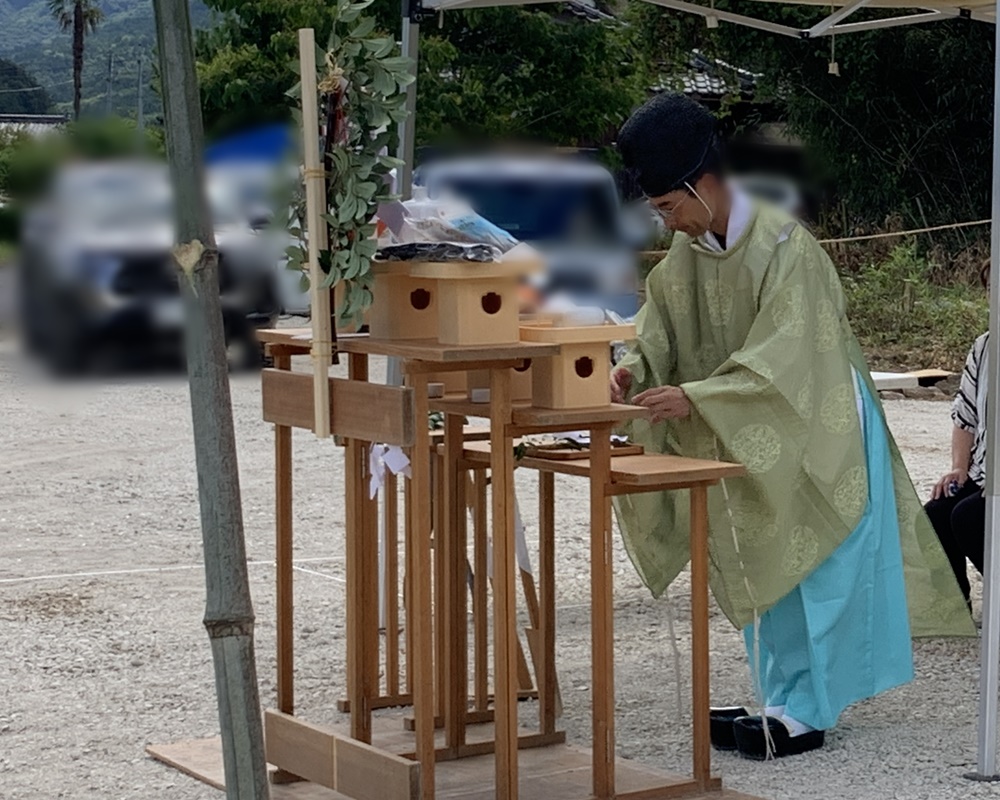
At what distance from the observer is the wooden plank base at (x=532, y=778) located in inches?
136

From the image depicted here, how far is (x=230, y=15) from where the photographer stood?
480 inches

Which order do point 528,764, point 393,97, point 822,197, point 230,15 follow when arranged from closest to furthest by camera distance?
point 393,97 < point 528,764 < point 230,15 < point 822,197

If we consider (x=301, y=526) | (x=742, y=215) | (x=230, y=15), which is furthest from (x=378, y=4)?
(x=742, y=215)

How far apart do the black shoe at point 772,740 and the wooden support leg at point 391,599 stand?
0.84m

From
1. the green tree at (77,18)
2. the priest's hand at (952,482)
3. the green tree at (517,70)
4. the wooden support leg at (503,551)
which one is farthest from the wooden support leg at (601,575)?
the green tree at (517,70)

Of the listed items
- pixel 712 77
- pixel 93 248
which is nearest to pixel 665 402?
pixel 93 248

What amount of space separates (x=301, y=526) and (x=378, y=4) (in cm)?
682

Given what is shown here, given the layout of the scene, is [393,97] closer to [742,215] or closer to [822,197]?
[742,215]

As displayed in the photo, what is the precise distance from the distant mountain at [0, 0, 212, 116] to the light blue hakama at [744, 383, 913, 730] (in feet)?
7.16

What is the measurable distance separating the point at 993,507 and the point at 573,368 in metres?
0.94

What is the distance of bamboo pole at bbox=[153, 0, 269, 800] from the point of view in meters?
2.07

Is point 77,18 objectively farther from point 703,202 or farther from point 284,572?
point 703,202

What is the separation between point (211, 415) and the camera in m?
2.15

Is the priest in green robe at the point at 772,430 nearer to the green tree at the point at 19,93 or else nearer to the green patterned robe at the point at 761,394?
the green patterned robe at the point at 761,394
